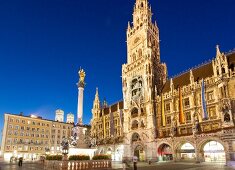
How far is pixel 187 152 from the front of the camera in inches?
1932

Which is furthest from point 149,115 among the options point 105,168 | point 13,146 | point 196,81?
point 13,146

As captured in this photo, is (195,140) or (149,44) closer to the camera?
(195,140)

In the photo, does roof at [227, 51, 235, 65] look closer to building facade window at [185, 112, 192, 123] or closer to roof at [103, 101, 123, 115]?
building facade window at [185, 112, 192, 123]

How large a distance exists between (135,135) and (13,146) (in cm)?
5571

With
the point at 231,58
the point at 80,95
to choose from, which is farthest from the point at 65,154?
the point at 231,58

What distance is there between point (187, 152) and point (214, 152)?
6.16 meters

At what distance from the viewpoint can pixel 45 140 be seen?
334ft

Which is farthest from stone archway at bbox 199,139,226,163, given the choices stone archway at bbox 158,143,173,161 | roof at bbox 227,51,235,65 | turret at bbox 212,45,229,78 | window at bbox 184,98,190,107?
roof at bbox 227,51,235,65

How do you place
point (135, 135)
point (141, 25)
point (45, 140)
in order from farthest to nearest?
point (45, 140) → point (141, 25) → point (135, 135)

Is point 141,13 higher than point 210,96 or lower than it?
higher

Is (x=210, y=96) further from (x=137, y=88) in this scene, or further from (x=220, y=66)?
(x=137, y=88)

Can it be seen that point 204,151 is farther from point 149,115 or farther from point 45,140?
point 45,140

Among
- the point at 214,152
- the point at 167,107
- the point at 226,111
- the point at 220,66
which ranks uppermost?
the point at 220,66

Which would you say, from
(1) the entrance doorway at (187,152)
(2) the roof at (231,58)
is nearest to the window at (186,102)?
(1) the entrance doorway at (187,152)
